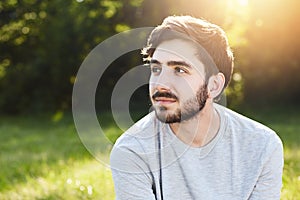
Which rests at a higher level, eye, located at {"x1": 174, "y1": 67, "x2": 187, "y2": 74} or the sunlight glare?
eye, located at {"x1": 174, "y1": 67, "x2": 187, "y2": 74}

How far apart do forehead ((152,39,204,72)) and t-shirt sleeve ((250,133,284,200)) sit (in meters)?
0.57

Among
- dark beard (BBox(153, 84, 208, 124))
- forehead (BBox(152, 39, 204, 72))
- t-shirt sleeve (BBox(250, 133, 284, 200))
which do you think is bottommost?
t-shirt sleeve (BBox(250, 133, 284, 200))

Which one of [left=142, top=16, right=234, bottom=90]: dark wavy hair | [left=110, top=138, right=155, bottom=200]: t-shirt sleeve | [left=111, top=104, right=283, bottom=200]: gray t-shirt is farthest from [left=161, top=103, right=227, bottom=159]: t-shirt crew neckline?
[left=142, top=16, right=234, bottom=90]: dark wavy hair

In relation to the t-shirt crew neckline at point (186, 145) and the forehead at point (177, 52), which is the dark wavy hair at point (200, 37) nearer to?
the forehead at point (177, 52)

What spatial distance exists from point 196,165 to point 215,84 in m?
0.46

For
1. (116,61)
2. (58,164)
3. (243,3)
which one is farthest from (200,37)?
(243,3)

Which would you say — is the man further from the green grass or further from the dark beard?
the green grass

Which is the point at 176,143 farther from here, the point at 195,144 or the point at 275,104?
the point at 275,104

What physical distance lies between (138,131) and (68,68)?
1247 cm

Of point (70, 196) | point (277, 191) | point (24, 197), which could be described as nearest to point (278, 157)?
point (277, 191)

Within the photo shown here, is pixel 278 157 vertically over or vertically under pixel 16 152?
over

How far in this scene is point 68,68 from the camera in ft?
50.6

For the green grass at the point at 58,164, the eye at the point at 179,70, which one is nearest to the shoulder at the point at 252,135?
the eye at the point at 179,70

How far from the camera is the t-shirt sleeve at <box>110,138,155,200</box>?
3057 mm
